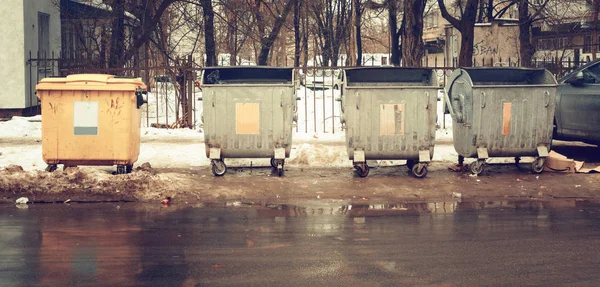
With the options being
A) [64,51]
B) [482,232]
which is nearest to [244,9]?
[64,51]

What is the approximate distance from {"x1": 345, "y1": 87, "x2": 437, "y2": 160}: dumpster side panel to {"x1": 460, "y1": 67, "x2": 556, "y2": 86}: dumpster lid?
3.99ft

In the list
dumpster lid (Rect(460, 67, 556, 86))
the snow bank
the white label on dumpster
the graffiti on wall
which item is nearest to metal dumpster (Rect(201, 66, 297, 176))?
the white label on dumpster

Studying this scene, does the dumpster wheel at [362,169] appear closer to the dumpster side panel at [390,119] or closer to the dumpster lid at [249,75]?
the dumpster side panel at [390,119]

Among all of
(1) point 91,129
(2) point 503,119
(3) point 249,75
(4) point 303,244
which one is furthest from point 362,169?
(4) point 303,244

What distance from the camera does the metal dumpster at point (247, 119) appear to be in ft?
33.9

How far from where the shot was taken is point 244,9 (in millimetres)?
22875

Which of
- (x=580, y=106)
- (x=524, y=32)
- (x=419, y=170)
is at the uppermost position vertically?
(x=524, y=32)

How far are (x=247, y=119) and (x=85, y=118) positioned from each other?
6.90ft

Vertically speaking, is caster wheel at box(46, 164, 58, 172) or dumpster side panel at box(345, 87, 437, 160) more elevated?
dumpster side panel at box(345, 87, 437, 160)

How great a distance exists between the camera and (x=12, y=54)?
717 inches

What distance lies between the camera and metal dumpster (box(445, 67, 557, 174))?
34.4 ft

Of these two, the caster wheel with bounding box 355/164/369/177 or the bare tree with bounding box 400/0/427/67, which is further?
the bare tree with bounding box 400/0/427/67

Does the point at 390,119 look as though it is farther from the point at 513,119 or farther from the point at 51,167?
the point at 51,167

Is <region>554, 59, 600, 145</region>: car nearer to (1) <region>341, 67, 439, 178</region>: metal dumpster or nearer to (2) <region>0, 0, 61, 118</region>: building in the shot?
(1) <region>341, 67, 439, 178</region>: metal dumpster
